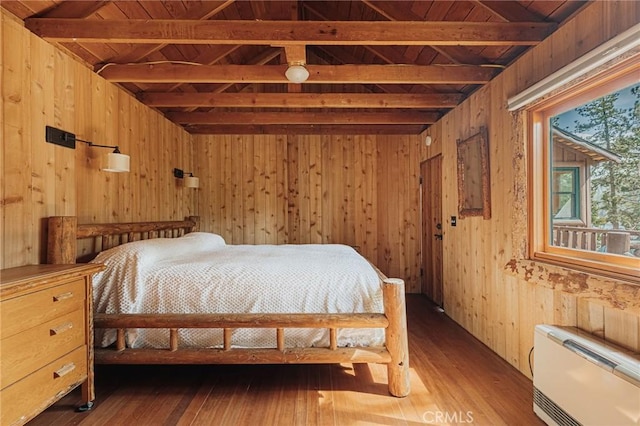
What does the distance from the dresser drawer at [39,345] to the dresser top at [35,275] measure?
21cm

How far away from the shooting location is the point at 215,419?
5.57 feet

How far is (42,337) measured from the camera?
58.8 inches

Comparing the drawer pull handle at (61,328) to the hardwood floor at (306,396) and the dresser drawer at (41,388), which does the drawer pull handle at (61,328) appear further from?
the hardwood floor at (306,396)

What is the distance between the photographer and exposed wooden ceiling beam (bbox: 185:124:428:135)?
4387 mm

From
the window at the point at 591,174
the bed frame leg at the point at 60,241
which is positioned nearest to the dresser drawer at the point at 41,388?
the bed frame leg at the point at 60,241

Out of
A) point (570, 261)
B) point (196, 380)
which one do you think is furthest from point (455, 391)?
point (196, 380)

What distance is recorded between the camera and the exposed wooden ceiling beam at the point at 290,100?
3219 millimetres

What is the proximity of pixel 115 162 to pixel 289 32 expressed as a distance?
5.49ft

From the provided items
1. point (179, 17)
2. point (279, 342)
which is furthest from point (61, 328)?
point (179, 17)

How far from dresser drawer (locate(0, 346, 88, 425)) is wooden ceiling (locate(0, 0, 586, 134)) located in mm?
2056

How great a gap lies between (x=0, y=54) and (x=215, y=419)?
2479 mm

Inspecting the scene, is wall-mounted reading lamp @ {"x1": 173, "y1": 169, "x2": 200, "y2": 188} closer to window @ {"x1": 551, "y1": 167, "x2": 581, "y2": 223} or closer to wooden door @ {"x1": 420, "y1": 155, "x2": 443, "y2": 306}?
wooden door @ {"x1": 420, "y1": 155, "x2": 443, "y2": 306}

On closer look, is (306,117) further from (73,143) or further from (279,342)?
(279,342)

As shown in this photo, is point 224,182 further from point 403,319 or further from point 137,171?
point 403,319
